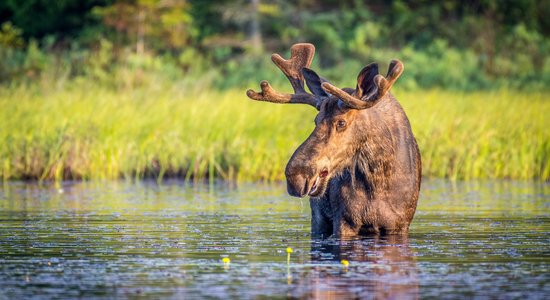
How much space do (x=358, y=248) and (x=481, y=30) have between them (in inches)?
1238

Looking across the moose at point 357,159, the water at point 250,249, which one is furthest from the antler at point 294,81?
the water at point 250,249

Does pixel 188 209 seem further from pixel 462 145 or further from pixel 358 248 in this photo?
pixel 462 145

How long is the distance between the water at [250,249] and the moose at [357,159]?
286mm

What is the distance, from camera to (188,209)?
13945 millimetres

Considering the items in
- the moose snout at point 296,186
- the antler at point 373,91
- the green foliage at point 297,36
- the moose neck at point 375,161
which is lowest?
the moose snout at point 296,186

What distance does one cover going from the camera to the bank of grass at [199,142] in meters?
18.1

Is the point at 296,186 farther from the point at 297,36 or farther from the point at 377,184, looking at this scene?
the point at 297,36

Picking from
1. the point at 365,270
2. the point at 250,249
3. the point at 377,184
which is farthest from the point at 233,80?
the point at 365,270

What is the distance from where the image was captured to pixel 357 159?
35.4ft

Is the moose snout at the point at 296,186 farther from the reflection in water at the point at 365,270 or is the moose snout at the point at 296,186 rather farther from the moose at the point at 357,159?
the reflection in water at the point at 365,270

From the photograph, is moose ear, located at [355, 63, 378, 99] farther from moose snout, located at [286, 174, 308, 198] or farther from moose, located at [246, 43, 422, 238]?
moose snout, located at [286, 174, 308, 198]

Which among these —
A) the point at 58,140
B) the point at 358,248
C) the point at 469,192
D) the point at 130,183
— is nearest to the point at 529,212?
the point at 469,192

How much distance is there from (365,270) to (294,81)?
3.04m

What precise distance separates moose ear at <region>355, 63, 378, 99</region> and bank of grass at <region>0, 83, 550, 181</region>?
7.34 m
